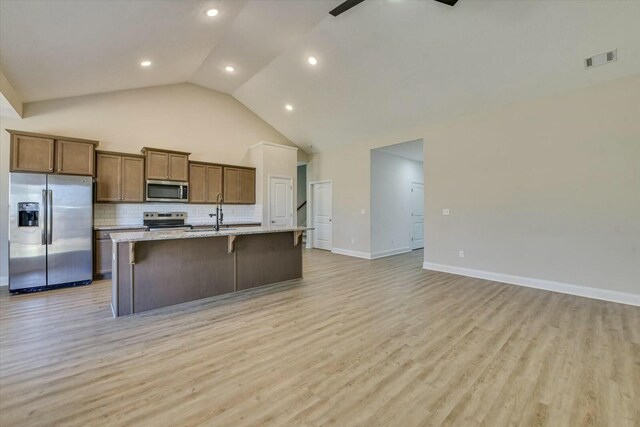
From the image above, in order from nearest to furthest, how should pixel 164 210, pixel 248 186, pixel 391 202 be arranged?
pixel 164 210 → pixel 248 186 → pixel 391 202

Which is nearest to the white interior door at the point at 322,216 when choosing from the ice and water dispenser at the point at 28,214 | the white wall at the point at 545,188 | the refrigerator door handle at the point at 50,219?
the white wall at the point at 545,188

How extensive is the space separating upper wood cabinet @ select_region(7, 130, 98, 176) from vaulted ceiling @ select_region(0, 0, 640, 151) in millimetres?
778

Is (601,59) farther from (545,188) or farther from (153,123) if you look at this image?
(153,123)

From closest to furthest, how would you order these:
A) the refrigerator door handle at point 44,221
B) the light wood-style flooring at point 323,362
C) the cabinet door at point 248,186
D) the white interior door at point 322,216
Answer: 1. the light wood-style flooring at point 323,362
2. the refrigerator door handle at point 44,221
3. the cabinet door at point 248,186
4. the white interior door at point 322,216

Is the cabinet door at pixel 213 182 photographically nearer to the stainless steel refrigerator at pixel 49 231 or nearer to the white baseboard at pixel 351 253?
the stainless steel refrigerator at pixel 49 231

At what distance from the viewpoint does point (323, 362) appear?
7.36 feet

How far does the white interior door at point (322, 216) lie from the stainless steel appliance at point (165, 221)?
147 inches

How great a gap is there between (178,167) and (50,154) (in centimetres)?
192

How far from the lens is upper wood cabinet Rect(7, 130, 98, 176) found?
4.11 meters

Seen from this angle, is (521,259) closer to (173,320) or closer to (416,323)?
(416,323)

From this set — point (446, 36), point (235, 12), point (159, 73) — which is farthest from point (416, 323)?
point (159, 73)

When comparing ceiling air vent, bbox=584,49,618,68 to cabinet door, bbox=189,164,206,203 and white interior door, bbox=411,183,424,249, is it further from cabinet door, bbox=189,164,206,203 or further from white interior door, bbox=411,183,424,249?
cabinet door, bbox=189,164,206,203

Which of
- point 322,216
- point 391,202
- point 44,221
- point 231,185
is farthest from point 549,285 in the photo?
point 44,221

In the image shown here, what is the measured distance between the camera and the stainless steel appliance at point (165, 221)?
5.58 meters
